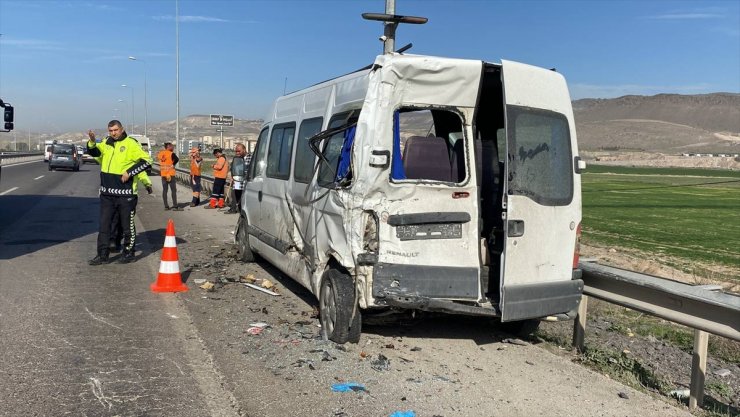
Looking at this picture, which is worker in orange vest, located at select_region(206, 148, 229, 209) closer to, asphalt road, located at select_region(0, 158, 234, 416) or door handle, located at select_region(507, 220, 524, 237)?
asphalt road, located at select_region(0, 158, 234, 416)

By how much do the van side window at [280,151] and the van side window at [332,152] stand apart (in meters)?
1.24

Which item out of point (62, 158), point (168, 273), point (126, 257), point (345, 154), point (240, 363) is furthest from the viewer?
point (62, 158)

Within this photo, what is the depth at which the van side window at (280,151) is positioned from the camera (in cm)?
717

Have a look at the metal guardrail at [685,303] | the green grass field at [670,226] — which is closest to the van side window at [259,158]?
the metal guardrail at [685,303]

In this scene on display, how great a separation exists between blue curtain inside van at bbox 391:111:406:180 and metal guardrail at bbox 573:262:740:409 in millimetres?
1905

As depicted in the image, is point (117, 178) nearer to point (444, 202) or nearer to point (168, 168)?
point (444, 202)

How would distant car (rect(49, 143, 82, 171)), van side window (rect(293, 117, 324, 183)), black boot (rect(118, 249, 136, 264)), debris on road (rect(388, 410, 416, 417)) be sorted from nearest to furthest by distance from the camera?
debris on road (rect(388, 410, 416, 417)) < van side window (rect(293, 117, 324, 183)) < black boot (rect(118, 249, 136, 264)) < distant car (rect(49, 143, 82, 171))

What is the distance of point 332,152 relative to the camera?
18.8ft

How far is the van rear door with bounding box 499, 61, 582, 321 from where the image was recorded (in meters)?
5.01

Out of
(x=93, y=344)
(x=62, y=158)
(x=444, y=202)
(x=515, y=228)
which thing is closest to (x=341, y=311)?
(x=444, y=202)

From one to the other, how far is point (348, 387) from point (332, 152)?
223 centimetres

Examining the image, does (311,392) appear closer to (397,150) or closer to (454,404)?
(454,404)

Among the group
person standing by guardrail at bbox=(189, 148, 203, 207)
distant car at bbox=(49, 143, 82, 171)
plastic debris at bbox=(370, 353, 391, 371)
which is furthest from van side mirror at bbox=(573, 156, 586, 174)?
distant car at bbox=(49, 143, 82, 171)

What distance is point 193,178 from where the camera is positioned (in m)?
18.3
